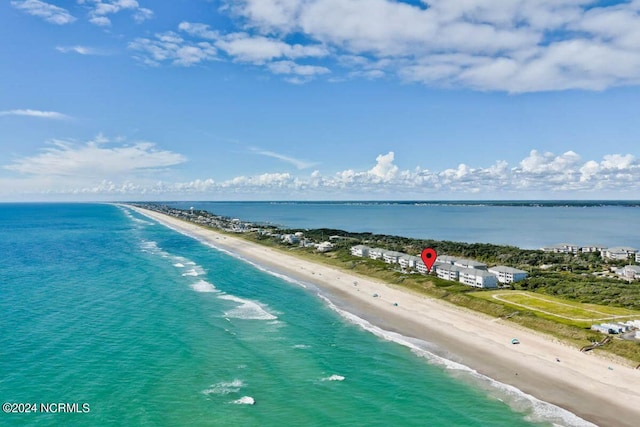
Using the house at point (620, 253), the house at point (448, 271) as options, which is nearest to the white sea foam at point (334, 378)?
the house at point (448, 271)

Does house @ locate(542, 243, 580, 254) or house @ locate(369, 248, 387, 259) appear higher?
house @ locate(542, 243, 580, 254)

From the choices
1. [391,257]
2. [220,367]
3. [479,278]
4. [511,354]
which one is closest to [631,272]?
[479,278]

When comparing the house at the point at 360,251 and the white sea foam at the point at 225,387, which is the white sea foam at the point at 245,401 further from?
the house at the point at 360,251

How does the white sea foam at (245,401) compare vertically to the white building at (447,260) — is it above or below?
below

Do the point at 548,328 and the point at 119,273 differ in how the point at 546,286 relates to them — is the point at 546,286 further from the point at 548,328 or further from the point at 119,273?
the point at 119,273

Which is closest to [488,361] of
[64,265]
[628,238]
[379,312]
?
[379,312]

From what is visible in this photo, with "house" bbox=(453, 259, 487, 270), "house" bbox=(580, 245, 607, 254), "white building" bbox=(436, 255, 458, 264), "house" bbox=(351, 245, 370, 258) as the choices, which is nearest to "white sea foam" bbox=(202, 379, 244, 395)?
"house" bbox=(453, 259, 487, 270)

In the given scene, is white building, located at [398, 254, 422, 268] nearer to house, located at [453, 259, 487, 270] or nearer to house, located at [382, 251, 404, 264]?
house, located at [382, 251, 404, 264]
